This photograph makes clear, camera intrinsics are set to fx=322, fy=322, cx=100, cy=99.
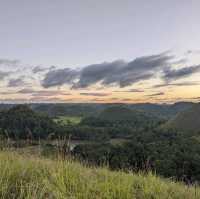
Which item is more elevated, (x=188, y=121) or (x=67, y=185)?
(x=67, y=185)

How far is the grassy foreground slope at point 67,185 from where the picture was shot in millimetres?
4133

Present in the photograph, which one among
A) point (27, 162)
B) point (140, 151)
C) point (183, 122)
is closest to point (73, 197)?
point (27, 162)

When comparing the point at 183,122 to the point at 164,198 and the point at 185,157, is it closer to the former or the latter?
the point at 185,157

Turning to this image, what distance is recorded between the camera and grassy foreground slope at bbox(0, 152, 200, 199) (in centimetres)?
413

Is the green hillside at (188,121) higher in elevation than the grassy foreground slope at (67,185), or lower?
lower

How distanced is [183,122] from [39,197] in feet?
423

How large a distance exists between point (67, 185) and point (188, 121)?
12995cm

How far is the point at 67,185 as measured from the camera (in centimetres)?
449

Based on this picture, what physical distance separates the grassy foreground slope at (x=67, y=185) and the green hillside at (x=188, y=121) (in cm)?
11246

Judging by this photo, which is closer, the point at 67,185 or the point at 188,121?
the point at 67,185

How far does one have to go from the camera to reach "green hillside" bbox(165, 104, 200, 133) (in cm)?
11844

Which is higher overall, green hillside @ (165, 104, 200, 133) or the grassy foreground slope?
the grassy foreground slope

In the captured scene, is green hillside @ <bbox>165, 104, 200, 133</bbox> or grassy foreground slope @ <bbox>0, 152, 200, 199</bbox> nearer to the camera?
grassy foreground slope @ <bbox>0, 152, 200, 199</bbox>

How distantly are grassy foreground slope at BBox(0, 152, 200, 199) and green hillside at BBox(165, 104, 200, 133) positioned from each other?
112 m
